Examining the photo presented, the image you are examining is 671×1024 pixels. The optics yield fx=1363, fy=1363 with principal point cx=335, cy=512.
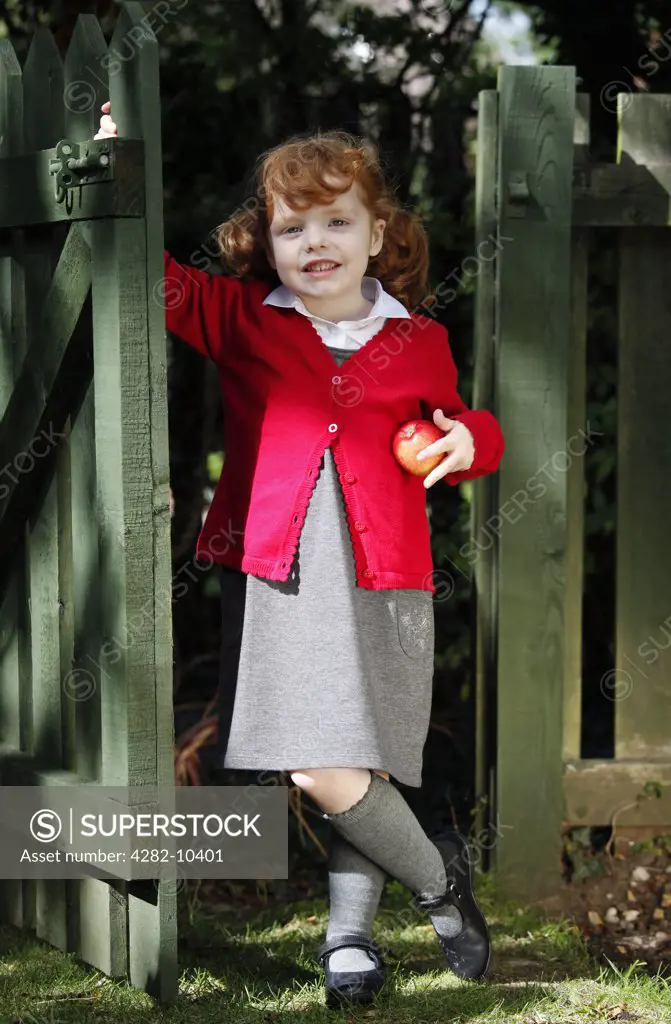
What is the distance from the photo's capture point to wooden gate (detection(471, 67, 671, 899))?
141 inches

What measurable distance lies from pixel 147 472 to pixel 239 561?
0.35 m

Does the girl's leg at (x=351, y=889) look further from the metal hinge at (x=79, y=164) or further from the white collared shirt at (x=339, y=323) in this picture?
the metal hinge at (x=79, y=164)

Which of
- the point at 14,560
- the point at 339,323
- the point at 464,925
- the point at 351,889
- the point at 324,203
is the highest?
the point at 324,203

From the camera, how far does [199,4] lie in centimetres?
448

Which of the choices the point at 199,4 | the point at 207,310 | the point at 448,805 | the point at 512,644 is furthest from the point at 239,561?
the point at 199,4

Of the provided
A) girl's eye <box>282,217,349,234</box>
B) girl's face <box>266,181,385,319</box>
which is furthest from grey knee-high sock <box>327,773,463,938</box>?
girl's eye <box>282,217,349,234</box>

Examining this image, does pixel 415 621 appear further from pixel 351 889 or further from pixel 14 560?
pixel 14 560

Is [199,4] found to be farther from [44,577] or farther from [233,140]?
[44,577]

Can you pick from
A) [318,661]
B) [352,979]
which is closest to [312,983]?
[352,979]

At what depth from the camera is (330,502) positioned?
297 centimetres

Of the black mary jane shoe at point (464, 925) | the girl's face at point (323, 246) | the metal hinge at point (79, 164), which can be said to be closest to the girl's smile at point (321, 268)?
the girl's face at point (323, 246)

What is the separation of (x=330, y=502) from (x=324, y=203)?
65 cm

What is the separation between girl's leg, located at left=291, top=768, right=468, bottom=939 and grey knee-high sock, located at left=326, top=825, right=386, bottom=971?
0.11ft

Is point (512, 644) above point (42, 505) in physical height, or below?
below
